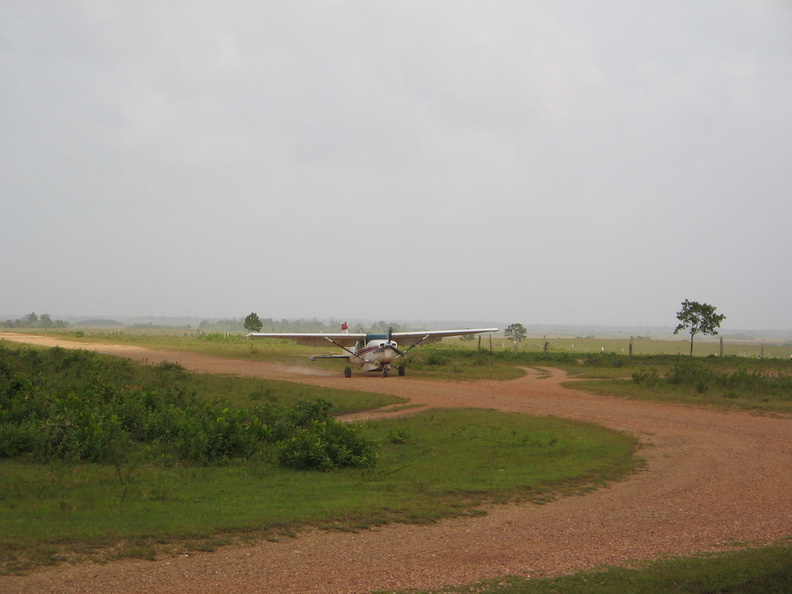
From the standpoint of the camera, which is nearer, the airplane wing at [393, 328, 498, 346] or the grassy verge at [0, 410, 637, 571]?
the grassy verge at [0, 410, 637, 571]

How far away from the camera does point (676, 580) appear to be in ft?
20.6

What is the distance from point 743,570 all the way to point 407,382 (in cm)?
2418

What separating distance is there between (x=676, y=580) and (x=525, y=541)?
1.89 metres

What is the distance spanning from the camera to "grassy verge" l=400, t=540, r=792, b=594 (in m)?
5.98

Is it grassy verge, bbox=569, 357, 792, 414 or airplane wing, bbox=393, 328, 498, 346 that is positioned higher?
airplane wing, bbox=393, 328, 498, 346

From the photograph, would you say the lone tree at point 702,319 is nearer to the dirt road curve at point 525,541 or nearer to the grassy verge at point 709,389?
the grassy verge at point 709,389

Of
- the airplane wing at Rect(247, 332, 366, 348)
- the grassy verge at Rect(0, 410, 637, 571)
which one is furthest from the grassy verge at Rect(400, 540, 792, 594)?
the airplane wing at Rect(247, 332, 366, 348)

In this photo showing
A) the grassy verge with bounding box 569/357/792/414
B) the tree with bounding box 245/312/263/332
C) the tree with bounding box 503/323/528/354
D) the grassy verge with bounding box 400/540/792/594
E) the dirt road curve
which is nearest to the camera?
the grassy verge with bounding box 400/540/792/594

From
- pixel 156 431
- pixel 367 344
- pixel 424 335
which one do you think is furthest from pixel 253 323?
pixel 156 431

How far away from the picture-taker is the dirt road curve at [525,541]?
6.22 m

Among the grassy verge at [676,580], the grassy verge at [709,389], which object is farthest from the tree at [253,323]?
the grassy verge at [676,580]

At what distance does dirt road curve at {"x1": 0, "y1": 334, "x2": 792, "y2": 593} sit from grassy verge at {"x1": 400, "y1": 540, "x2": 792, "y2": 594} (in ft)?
1.02

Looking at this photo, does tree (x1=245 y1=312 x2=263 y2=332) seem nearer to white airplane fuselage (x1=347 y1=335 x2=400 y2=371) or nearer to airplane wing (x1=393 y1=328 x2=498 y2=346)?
airplane wing (x1=393 y1=328 x2=498 y2=346)

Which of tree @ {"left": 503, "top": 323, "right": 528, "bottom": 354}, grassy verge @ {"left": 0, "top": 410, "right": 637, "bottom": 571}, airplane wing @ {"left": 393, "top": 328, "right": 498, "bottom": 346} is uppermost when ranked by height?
tree @ {"left": 503, "top": 323, "right": 528, "bottom": 354}
